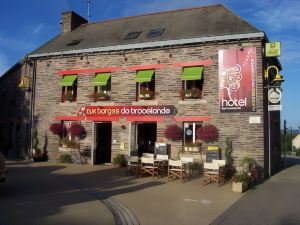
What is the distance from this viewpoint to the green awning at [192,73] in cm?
1548

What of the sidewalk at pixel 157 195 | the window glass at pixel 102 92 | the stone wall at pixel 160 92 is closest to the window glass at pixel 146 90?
the stone wall at pixel 160 92

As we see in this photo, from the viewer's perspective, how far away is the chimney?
21.9 metres

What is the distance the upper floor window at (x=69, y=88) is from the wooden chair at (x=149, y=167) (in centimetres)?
622

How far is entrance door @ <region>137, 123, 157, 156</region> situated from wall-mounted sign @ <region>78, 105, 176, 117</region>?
0.97 metres

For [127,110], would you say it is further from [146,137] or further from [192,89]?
[192,89]

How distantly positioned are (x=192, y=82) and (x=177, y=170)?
437cm

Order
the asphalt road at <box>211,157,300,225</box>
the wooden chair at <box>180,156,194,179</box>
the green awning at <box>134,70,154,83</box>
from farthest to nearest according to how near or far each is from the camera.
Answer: the green awning at <box>134,70,154,83</box>
the wooden chair at <box>180,156,194,179</box>
the asphalt road at <box>211,157,300,225</box>

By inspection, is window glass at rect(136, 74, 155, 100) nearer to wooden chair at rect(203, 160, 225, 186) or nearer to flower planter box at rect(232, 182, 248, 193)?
wooden chair at rect(203, 160, 225, 186)

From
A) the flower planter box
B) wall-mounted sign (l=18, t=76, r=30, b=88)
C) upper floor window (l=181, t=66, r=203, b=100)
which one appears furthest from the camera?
wall-mounted sign (l=18, t=76, r=30, b=88)

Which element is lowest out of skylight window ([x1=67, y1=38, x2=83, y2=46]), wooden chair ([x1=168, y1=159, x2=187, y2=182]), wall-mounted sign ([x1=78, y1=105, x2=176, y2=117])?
wooden chair ([x1=168, y1=159, x2=187, y2=182])

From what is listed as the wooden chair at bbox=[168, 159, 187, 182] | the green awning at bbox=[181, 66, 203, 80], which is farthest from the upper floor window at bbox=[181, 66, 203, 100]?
the wooden chair at bbox=[168, 159, 187, 182]

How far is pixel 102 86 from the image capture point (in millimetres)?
18125

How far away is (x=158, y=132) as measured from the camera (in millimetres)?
16344

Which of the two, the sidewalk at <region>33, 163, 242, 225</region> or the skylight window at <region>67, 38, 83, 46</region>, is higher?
the skylight window at <region>67, 38, 83, 46</region>
